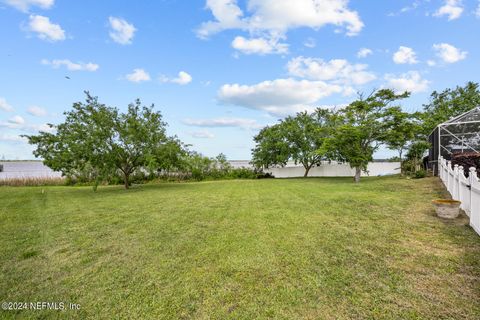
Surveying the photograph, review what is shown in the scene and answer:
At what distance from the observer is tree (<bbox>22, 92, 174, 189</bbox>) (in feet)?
35.8

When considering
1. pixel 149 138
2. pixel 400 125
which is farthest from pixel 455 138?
pixel 149 138

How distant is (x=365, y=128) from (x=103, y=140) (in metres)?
13.1

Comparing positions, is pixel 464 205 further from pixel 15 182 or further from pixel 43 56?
pixel 15 182

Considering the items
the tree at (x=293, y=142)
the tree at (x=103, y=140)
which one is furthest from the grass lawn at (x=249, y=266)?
the tree at (x=293, y=142)

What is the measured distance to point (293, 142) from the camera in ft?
65.5

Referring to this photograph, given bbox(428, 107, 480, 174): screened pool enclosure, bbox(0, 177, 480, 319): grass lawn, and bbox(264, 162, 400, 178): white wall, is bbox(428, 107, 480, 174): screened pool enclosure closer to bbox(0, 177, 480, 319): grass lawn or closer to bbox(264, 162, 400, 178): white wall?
bbox(264, 162, 400, 178): white wall

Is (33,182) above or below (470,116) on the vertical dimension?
below

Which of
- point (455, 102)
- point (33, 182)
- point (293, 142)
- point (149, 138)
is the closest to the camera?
point (149, 138)

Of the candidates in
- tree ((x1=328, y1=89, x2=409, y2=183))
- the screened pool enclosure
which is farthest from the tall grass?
the screened pool enclosure

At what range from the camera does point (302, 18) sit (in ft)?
32.1

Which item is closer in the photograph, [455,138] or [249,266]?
[249,266]

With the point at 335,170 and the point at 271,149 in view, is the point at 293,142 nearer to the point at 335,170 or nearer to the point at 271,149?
the point at 271,149

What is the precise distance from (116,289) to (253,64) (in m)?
13.8

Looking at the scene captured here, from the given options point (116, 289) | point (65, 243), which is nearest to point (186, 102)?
point (65, 243)
